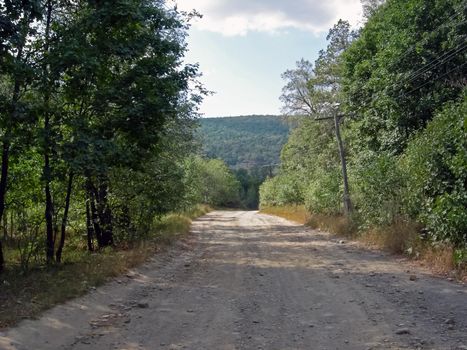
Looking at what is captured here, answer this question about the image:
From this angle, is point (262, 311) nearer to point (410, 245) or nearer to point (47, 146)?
point (47, 146)

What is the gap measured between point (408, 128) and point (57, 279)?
607 inches

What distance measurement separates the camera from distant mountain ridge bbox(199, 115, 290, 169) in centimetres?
15838

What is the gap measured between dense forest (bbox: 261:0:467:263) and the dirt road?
2278 millimetres

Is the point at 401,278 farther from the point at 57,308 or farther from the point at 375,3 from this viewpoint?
the point at 375,3

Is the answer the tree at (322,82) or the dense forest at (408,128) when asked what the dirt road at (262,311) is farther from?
the tree at (322,82)

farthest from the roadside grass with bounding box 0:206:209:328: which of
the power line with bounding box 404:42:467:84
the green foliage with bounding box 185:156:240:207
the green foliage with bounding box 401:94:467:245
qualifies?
the green foliage with bounding box 185:156:240:207

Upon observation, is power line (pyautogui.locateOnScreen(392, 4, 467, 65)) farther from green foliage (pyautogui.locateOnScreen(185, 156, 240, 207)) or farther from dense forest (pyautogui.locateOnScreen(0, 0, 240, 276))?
green foliage (pyautogui.locateOnScreen(185, 156, 240, 207))

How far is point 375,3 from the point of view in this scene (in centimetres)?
2997

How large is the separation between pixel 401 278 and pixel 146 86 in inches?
279

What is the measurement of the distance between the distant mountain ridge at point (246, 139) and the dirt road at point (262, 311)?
5506 inches

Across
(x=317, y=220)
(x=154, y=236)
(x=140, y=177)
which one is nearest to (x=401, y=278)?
(x=140, y=177)

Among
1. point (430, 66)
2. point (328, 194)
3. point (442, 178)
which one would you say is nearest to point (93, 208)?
point (442, 178)


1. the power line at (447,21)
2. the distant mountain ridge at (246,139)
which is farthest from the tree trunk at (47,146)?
the distant mountain ridge at (246,139)

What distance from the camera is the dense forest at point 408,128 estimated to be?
12289mm
